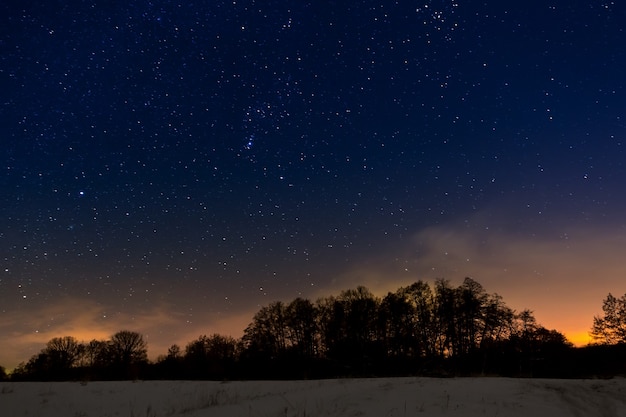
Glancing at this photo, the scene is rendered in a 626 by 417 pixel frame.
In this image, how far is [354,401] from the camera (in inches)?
466

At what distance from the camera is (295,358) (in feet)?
182

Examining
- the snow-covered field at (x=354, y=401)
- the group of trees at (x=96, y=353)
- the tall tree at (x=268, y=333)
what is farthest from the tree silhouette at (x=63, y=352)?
the snow-covered field at (x=354, y=401)

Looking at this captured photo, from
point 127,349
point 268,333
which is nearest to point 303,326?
point 268,333

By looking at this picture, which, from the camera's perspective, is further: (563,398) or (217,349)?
(217,349)

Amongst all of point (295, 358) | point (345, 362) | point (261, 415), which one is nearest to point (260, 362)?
point (295, 358)

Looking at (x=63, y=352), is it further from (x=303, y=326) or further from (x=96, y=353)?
(x=303, y=326)

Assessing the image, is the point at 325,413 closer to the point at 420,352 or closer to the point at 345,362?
the point at 345,362

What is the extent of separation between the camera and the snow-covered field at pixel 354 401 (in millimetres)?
10656

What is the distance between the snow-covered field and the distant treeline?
2748 cm

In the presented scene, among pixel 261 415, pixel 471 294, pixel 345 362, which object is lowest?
pixel 345 362

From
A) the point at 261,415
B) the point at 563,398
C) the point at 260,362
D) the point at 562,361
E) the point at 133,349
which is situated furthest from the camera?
the point at 133,349

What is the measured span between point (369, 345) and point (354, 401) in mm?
48184

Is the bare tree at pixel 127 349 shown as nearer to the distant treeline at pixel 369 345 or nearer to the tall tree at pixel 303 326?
the distant treeline at pixel 369 345

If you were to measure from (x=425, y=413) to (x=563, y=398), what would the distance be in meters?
5.25
